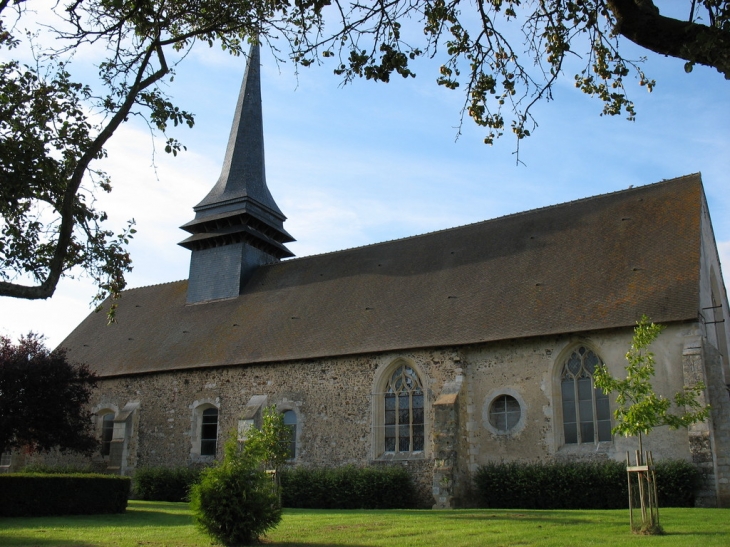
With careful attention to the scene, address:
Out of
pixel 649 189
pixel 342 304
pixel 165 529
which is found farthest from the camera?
pixel 342 304

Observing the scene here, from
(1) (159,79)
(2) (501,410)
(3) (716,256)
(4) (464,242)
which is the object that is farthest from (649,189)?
(1) (159,79)

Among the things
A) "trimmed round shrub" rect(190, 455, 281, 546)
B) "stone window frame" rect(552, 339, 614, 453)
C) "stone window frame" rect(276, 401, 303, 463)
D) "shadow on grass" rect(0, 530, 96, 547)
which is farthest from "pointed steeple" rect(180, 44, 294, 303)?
"trimmed round shrub" rect(190, 455, 281, 546)

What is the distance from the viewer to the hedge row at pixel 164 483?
20.4 m

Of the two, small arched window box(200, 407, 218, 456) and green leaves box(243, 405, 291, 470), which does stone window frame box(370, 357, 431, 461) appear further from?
small arched window box(200, 407, 218, 456)

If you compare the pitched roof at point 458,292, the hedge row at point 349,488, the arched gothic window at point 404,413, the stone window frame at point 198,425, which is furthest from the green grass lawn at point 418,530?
the stone window frame at point 198,425

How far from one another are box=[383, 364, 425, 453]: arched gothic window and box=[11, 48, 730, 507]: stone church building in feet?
0.12

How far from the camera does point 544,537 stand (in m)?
9.88

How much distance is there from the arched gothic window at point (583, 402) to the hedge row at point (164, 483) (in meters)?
10.6

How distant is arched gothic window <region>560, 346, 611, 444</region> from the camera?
16.3m

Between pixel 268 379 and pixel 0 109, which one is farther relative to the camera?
pixel 268 379

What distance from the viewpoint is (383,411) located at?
18719 millimetres

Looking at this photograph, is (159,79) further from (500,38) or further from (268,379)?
(268,379)

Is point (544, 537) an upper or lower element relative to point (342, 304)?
lower

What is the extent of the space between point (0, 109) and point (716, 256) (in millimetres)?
18833
